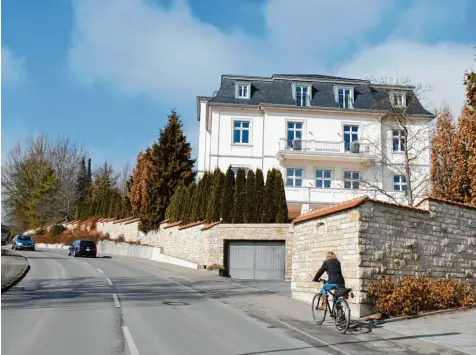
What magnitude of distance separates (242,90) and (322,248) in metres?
30.5

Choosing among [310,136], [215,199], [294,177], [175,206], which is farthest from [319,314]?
[310,136]

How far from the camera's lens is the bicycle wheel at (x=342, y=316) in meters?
11.4

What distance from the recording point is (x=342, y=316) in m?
11.5

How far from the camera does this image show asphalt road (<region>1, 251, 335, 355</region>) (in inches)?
345

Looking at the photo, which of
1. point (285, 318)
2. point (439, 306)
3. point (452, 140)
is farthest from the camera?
point (452, 140)

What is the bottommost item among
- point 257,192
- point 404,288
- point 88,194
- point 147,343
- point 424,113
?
point 147,343

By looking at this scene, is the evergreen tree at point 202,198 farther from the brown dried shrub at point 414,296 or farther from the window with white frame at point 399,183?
the brown dried shrub at point 414,296

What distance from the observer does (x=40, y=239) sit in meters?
61.7

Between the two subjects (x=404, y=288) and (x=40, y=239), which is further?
(x=40, y=239)

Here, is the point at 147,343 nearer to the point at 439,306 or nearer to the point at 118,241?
the point at 439,306

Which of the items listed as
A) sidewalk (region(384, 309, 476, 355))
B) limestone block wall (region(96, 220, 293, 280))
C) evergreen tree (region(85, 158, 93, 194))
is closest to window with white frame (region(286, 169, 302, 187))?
limestone block wall (region(96, 220, 293, 280))

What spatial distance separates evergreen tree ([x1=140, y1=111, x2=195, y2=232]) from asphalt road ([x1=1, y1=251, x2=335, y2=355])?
22799mm

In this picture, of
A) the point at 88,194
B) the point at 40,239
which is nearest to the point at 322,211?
the point at 40,239

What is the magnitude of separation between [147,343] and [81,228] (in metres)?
53.7
